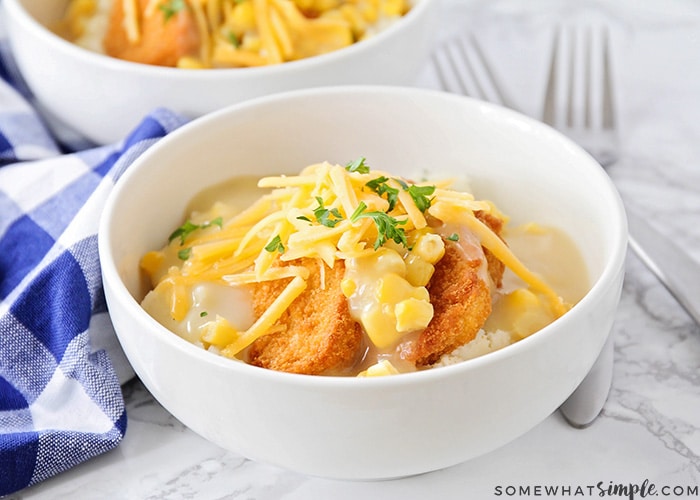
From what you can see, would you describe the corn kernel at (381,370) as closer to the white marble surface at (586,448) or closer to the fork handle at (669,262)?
the white marble surface at (586,448)

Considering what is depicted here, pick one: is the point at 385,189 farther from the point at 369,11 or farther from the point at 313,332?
the point at 369,11

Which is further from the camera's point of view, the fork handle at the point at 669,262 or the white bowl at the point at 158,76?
the white bowl at the point at 158,76

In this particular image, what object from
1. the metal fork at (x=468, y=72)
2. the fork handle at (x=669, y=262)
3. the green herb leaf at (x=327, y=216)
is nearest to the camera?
the green herb leaf at (x=327, y=216)

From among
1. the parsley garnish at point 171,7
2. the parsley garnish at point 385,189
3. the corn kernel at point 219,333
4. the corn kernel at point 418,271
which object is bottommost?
the corn kernel at point 219,333

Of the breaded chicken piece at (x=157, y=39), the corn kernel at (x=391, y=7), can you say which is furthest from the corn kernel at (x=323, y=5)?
the breaded chicken piece at (x=157, y=39)

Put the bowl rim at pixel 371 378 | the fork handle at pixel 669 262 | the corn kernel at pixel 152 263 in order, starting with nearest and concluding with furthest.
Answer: the bowl rim at pixel 371 378 → the corn kernel at pixel 152 263 → the fork handle at pixel 669 262

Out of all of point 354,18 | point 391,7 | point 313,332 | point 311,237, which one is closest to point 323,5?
point 354,18

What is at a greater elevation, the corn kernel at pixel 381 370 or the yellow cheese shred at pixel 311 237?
the yellow cheese shred at pixel 311 237
